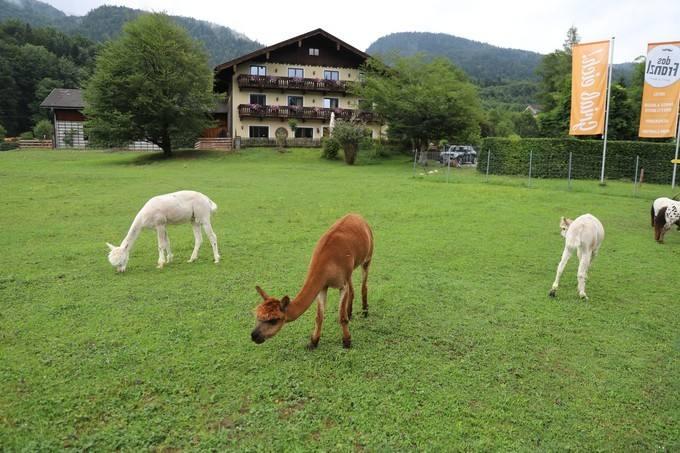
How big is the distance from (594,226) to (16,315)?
817 centimetres

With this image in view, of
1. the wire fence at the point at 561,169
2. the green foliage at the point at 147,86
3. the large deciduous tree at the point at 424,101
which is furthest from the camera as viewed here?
the green foliage at the point at 147,86

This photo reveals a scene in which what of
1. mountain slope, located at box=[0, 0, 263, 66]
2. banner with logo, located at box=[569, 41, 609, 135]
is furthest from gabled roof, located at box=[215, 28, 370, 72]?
mountain slope, located at box=[0, 0, 263, 66]

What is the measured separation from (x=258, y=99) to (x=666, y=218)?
36596 millimetres

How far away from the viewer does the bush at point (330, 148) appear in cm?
3306

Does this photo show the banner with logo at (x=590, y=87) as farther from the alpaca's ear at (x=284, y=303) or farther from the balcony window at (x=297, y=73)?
the balcony window at (x=297, y=73)

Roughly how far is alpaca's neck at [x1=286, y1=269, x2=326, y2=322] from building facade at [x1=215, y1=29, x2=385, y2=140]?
37090 millimetres

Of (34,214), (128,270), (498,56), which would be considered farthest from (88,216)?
(498,56)

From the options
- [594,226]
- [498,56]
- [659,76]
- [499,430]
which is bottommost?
[499,430]

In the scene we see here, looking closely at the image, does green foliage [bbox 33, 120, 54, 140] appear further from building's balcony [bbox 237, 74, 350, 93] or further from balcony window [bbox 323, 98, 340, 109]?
balcony window [bbox 323, 98, 340, 109]

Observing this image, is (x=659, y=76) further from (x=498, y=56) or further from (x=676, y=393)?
(x=498, y=56)

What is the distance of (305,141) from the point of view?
132 feet

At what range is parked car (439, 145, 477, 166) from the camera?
110ft

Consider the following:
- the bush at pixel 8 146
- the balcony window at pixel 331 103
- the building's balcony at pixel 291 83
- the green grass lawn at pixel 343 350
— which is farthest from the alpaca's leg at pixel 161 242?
the bush at pixel 8 146

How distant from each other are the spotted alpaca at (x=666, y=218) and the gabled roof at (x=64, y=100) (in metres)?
52.5
